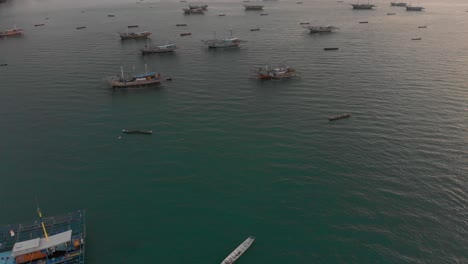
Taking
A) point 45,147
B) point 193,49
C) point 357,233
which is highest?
point 193,49

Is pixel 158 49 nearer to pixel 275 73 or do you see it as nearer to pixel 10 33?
pixel 275 73

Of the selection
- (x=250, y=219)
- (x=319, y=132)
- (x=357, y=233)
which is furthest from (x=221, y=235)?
(x=319, y=132)

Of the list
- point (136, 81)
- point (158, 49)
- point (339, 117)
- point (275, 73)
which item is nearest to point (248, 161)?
point (339, 117)

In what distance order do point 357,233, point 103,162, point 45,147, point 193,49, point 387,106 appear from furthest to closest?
1. point 193,49
2. point 387,106
3. point 45,147
4. point 103,162
5. point 357,233

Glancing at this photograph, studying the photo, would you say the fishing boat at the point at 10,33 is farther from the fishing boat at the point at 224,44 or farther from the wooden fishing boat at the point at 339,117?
the wooden fishing boat at the point at 339,117

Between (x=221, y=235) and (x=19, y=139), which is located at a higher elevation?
(x=19, y=139)

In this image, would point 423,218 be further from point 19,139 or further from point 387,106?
point 19,139

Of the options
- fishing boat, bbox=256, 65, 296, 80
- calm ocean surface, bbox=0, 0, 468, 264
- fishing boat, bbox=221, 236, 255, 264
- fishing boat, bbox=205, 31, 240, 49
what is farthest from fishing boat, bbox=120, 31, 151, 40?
fishing boat, bbox=221, 236, 255, 264

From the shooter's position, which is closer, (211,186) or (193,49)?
(211,186)
